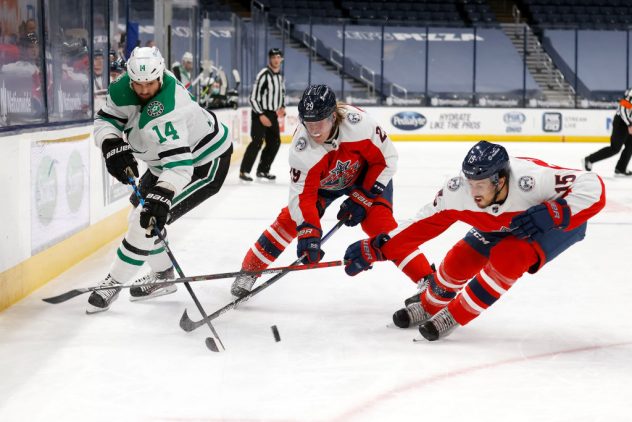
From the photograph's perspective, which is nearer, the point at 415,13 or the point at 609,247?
the point at 609,247

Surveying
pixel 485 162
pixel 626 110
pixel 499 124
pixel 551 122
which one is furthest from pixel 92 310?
pixel 551 122

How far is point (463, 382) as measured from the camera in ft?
7.91

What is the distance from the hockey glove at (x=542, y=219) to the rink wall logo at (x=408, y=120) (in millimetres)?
13199

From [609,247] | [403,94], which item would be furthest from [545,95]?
[609,247]

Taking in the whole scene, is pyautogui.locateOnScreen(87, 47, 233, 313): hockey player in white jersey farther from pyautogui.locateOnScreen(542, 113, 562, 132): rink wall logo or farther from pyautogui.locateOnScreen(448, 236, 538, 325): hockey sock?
pyautogui.locateOnScreen(542, 113, 562, 132): rink wall logo

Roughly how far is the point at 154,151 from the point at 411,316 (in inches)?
44.1

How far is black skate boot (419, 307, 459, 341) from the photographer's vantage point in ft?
9.22

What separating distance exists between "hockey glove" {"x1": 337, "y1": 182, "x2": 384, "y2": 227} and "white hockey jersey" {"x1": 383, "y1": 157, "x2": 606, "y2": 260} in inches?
21.2

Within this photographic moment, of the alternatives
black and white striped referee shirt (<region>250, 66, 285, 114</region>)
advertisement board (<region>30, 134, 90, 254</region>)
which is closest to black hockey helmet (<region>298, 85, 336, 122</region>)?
advertisement board (<region>30, 134, 90, 254</region>)

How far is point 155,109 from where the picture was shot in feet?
9.99

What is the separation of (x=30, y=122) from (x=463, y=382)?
214 cm

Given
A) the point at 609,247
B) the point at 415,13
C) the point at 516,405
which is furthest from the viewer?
the point at 415,13

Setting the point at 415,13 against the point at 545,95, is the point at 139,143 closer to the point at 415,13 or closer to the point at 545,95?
the point at 545,95

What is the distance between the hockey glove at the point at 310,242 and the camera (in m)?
3.07
